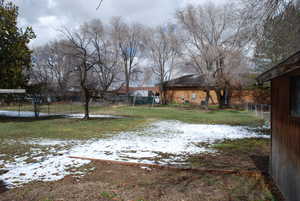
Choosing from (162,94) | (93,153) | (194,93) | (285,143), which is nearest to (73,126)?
(93,153)

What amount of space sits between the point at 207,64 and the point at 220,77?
2012 mm

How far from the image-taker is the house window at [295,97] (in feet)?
10.8

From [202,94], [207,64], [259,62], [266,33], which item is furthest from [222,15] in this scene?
[266,33]

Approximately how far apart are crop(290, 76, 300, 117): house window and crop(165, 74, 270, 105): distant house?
2824cm

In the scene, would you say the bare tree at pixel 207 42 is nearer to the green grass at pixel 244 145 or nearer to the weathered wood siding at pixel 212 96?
the weathered wood siding at pixel 212 96

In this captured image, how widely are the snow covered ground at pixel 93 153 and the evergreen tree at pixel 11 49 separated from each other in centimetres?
939

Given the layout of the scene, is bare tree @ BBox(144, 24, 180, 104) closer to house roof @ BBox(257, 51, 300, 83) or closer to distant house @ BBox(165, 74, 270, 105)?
distant house @ BBox(165, 74, 270, 105)

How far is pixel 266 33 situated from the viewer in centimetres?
870

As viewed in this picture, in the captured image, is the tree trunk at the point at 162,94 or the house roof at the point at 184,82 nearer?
the house roof at the point at 184,82

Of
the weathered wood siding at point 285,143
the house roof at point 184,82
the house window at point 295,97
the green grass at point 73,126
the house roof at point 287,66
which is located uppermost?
the house roof at point 184,82

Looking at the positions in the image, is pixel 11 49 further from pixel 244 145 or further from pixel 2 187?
pixel 244 145

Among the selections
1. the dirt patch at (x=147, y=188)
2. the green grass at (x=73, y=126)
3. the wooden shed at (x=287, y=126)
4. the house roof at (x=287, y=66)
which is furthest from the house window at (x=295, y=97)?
the green grass at (x=73, y=126)

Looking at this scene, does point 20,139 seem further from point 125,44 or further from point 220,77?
point 125,44

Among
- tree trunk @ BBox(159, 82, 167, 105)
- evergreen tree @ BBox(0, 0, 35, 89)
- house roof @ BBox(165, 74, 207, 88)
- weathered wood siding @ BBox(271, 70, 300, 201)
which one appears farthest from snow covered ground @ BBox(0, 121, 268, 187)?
tree trunk @ BBox(159, 82, 167, 105)
